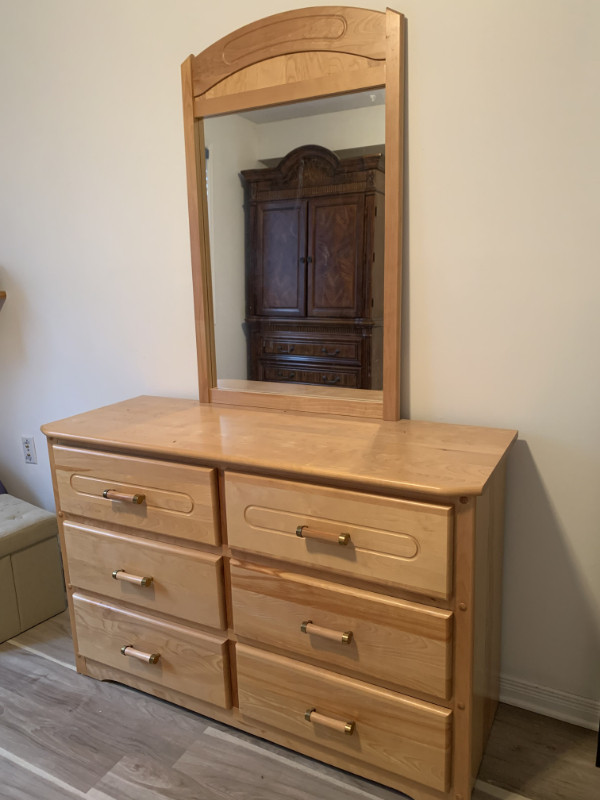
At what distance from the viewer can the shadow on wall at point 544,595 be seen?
58.2 inches

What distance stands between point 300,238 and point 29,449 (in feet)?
4.93

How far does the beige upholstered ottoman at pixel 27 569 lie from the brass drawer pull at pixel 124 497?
653 mm

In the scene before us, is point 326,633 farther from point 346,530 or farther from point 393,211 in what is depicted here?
point 393,211

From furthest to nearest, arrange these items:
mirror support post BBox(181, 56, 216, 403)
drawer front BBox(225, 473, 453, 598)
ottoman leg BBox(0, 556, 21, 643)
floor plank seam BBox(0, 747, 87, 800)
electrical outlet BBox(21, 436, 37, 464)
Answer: electrical outlet BBox(21, 436, 37, 464) → ottoman leg BBox(0, 556, 21, 643) → mirror support post BBox(181, 56, 216, 403) → floor plank seam BBox(0, 747, 87, 800) → drawer front BBox(225, 473, 453, 598)

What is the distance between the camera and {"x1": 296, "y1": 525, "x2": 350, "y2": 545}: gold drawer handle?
1.19 m

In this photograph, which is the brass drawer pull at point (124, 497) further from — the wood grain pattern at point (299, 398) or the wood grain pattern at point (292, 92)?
the wood grain pattern at point (292, 92)

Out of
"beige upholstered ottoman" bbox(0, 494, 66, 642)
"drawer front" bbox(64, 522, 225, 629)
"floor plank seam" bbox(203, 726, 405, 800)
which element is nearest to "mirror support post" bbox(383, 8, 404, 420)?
"drawer front" bbox(64, 522, 225, 629)

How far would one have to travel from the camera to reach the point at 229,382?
1808 millimetres

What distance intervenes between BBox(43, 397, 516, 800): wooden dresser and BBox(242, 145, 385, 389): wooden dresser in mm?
168

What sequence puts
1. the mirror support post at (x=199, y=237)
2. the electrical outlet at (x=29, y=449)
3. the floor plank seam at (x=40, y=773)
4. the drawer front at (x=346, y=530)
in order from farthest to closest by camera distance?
the electrical outlet at (x=29, y=449)
the mirror support post at (x=199, y=237)
the floor plank seam at (x=40, y=773)
the drawer front at (x=346, y=530)

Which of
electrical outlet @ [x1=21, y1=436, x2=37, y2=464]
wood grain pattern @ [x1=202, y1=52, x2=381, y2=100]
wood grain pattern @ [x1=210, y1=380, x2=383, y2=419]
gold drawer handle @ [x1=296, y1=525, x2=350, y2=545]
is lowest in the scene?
electrical outlet @ [x1=21, y1=436, x2=37, y2=464]

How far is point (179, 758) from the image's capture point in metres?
1.44

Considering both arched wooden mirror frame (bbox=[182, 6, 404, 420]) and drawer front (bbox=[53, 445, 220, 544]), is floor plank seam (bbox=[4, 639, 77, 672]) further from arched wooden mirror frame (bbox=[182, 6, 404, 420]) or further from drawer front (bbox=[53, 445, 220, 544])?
arched wooden mirror frame (bbox=[182, 6, 404, 420])

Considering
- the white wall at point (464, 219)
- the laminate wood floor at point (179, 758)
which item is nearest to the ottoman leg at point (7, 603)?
the laminate wood floor at point (179, 758)
